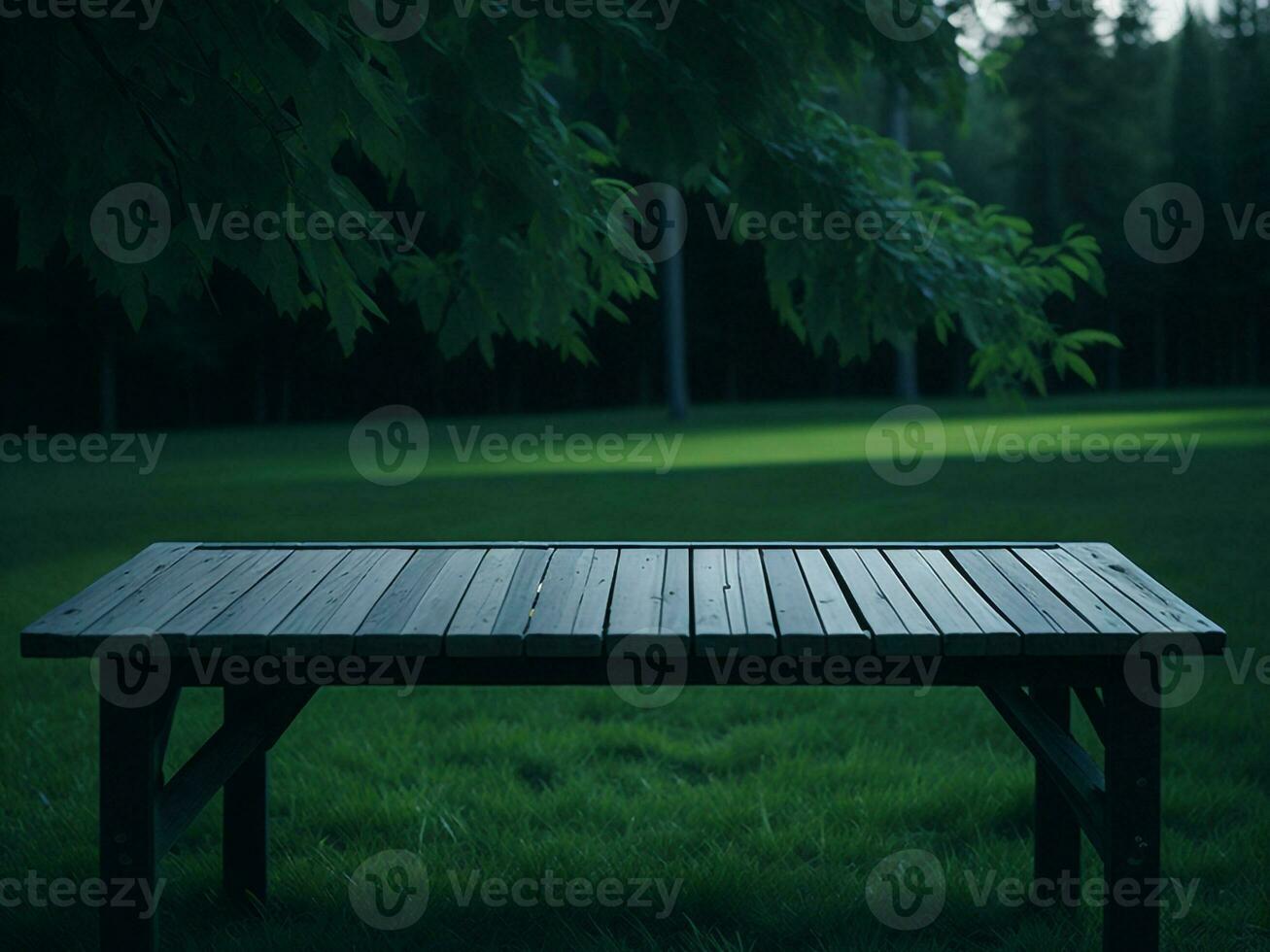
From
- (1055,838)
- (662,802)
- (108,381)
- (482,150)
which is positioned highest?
(482,150)

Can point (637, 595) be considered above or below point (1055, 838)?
above

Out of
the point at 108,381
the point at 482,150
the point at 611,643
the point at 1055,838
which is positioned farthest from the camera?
the point at 108,381

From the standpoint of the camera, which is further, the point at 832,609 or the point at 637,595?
the point at 637,595

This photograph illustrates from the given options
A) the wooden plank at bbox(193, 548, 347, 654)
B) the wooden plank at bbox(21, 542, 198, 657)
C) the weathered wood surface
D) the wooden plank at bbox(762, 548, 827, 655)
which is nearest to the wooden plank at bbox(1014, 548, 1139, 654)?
the weathered wood surface

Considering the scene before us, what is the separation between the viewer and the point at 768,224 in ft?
14.2

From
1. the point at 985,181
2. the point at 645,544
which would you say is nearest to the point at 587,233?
the point at 645,544

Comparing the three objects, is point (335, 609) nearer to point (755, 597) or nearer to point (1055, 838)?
point (755, 597)

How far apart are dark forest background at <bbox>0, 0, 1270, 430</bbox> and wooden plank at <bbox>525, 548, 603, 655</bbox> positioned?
124ft

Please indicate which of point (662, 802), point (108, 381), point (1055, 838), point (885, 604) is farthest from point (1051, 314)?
point (885, 604)

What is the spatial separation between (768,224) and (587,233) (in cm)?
65

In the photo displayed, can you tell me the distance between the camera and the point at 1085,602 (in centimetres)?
263

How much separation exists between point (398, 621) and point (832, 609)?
91 centimetres

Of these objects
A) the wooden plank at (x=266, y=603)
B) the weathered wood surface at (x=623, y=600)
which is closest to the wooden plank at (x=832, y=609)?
the weathered wood surface at (x=623, y=600)

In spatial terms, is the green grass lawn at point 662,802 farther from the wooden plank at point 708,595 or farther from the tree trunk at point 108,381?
the tree trunk at point 108,381
